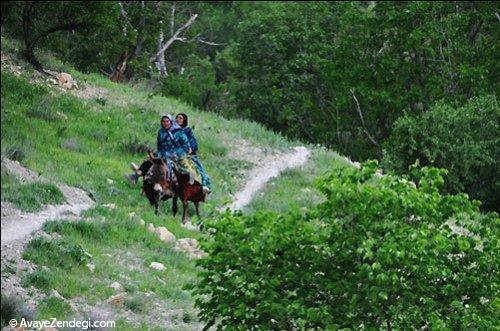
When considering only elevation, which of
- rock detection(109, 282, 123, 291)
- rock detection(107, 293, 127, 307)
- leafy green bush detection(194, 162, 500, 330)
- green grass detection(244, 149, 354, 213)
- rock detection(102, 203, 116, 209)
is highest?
leafy green bush detection(194, 162, 500, 330)

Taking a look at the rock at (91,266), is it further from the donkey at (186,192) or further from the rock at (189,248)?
the donkey at (186,192)

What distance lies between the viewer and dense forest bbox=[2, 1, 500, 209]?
34.9 m

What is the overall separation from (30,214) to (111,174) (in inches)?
226

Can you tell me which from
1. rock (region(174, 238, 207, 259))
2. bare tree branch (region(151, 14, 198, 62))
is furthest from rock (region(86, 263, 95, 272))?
bare tree branch (region(151, 14, 198, 62))

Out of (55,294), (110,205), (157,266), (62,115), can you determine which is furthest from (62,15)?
(55,294)

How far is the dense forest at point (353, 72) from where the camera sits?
3488 cm

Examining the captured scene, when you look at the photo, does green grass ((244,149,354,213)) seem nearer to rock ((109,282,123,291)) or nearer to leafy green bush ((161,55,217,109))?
rock ((109,282,123,291))

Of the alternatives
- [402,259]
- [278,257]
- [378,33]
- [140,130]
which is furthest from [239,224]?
[378,33]

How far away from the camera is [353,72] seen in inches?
1726

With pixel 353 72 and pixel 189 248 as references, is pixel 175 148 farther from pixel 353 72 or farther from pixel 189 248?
pixel 353 72

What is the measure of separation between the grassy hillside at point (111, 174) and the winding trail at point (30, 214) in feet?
1.00

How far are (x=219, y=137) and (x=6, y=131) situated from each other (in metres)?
10.5

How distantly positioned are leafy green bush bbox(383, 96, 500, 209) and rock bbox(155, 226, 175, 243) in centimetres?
1340

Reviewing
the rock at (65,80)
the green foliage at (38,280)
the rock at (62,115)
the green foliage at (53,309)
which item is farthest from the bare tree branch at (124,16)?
the green foliage at (53,309)
